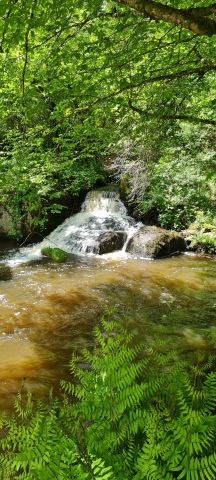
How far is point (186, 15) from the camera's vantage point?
2590 millimetres

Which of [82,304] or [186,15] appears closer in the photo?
[186,15]

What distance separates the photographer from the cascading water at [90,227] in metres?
13.7

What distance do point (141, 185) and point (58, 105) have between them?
10363 mm

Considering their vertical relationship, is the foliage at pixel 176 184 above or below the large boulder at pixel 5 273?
above

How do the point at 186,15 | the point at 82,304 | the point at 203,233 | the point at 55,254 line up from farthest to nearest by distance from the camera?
1. the point at 203,233
2. the point at 55,254
3. the point at 82,304
4. the point at 186,15

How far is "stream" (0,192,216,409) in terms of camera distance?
5934mm

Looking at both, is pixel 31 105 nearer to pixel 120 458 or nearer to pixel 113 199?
pixel 120 458

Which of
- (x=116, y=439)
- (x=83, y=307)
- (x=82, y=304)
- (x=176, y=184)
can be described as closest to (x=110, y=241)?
(x=176, y=184)

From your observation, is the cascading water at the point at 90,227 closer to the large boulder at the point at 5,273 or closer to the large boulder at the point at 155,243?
the large boulder at the point at 155,243

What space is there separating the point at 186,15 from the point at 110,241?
11.4m

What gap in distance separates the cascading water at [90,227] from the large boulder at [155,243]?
25.5 inches

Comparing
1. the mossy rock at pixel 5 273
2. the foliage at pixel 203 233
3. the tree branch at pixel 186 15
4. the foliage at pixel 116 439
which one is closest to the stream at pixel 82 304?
the mossy rock at pixel 5 273

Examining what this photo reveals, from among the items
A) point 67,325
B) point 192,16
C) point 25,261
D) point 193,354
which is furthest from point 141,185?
point 192,16

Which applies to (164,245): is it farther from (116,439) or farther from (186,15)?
(116,439)
